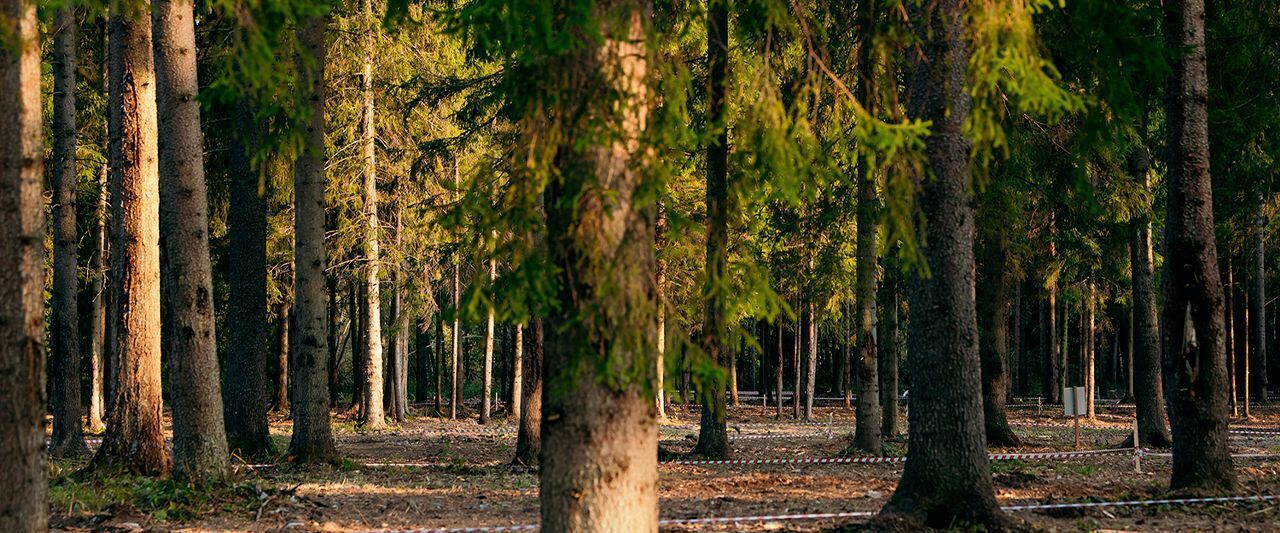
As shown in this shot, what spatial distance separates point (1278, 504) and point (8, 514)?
452 inches

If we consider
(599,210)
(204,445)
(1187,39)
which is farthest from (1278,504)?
(204,445)

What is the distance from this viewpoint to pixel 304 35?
14.8 m

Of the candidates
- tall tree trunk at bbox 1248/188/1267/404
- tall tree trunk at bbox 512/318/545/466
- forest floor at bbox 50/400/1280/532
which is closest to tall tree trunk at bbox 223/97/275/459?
forest floor at bbox 50/400/1280/532

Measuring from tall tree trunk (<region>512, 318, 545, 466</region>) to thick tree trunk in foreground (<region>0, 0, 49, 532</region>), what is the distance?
788 centimetres

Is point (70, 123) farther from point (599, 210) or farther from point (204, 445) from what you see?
point (599, 210)

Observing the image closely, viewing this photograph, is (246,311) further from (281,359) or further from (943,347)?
(281,359)

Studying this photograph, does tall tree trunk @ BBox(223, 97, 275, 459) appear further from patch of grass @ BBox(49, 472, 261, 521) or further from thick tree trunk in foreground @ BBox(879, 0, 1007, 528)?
thick tree trunk in foreground @ BBox(879, 0, 1007, 528)

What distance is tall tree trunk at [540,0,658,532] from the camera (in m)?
5.36

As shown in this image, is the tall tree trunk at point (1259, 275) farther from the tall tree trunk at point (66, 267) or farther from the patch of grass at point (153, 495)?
the tall tree trunk at point (66, 267)

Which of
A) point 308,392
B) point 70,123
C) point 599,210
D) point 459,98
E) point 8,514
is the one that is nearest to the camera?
point 599,210

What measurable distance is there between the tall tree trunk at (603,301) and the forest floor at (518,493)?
4.37 meters

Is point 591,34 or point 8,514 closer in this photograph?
point 591,34

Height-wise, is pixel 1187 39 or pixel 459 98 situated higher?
pixel 459 98

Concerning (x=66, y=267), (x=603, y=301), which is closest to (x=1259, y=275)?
(x=66, y=267)
